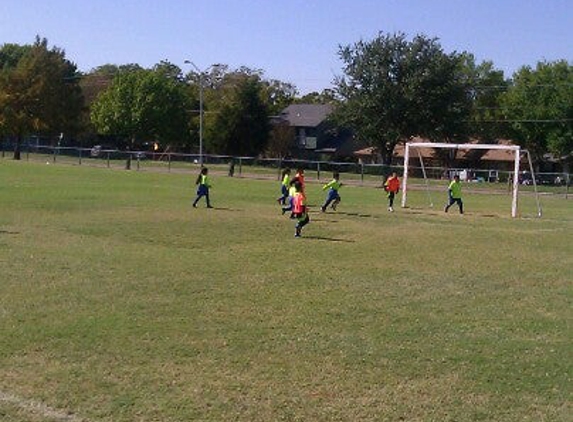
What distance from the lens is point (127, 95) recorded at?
83.0 meters

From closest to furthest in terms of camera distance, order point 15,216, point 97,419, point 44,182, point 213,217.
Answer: point 97,419
point 15,216
point 213,217
point 44,182

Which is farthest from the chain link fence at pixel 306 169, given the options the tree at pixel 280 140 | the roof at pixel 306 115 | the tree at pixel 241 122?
the roof at pixel 306 115

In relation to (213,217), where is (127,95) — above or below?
above

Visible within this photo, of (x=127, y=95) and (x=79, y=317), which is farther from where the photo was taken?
(x=127, y=95)

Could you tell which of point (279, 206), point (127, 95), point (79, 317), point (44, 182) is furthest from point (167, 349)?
point (127, 95)

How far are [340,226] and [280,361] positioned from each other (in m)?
14.7

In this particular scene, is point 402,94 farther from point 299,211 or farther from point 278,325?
point 278,325

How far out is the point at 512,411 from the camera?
6.82 meters

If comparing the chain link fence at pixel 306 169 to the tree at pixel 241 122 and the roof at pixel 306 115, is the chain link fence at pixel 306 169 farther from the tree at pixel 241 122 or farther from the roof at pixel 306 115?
the roof at pixel 306 115

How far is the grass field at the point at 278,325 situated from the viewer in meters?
6.95

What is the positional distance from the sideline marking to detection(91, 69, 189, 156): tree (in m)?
76.2

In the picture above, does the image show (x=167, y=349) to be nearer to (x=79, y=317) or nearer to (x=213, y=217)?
(x=79, y=317)

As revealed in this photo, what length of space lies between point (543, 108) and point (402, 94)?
87.3 ft

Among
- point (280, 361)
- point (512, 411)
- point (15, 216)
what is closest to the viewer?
point (512, 411)
